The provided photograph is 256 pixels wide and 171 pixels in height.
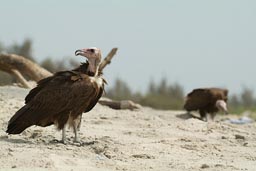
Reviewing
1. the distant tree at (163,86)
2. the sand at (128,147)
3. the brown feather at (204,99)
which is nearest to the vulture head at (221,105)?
the brown feather at (204,99)

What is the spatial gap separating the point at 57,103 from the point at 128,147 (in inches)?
44.3

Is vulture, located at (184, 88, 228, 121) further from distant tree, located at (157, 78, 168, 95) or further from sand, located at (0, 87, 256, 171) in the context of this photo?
distant tree, located at (157, 78, 168, 95)

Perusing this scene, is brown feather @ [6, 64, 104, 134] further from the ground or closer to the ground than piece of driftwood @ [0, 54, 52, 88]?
closer to the ground

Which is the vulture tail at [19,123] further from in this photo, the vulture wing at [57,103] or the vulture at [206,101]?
the vulture at [206,101]

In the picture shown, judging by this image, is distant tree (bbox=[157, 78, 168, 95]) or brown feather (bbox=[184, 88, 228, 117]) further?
distant tree (bbox=[157, 78, 168, 95])

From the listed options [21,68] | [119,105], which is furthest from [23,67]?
[119,105]

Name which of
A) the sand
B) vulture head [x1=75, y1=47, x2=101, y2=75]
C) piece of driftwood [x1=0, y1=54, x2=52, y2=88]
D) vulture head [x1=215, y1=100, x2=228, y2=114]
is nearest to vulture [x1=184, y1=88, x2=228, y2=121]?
vulture head [x1=215, y1=100, x2=228, y2=114]

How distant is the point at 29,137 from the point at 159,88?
2403 cm

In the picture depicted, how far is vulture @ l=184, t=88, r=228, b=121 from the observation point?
15578 mm

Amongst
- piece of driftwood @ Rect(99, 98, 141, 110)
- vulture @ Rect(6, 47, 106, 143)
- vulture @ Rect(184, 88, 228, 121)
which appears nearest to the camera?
vulture @ Rect(6, 47, 106, 143)

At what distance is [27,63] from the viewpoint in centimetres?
1445

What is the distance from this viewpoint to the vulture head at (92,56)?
871 centimetres

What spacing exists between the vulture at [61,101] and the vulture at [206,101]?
24.2ft

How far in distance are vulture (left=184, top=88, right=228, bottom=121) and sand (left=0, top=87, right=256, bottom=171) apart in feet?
12.0
